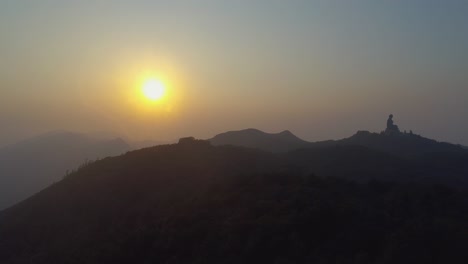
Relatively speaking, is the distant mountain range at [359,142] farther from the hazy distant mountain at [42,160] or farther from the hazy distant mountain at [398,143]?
the hazy distant mountain at [42,160]

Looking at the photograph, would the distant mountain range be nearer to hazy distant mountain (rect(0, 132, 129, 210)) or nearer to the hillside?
the hillside

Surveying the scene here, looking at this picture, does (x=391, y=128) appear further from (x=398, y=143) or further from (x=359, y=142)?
(x=359, y=142)

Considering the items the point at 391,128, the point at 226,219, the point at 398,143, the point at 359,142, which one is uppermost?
the point at 391,128

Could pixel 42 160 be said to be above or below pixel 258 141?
below

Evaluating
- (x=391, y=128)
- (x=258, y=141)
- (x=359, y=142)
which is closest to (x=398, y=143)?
(x=391, y=128)

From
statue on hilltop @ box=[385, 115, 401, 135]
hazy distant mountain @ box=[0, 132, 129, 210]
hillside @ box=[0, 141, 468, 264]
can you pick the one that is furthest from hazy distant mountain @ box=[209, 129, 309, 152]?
hazy distant mountain @ box=[0, 132, 129, 210]

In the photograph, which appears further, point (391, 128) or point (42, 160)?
point (42, 160)

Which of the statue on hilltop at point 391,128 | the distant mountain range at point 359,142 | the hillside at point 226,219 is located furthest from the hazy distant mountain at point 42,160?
the statue on hilltop at point 391,128
